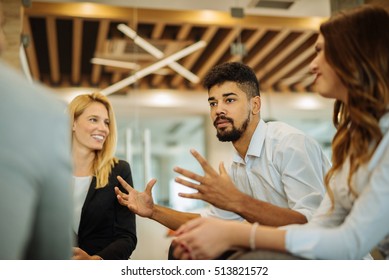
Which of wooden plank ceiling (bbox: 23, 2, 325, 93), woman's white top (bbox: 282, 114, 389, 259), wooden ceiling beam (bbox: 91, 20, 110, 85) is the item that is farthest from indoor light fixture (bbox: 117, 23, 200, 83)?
woman's white top (bbox: 282, 114, 389, 259)

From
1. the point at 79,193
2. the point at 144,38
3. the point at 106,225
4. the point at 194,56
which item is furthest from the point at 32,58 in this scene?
the point at 106,225

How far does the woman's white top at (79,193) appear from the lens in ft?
6.91

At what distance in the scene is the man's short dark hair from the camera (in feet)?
7.22

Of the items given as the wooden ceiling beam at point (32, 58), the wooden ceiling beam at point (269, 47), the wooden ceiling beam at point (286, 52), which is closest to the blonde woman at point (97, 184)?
the wooden ceiling beam at point (32, 58)

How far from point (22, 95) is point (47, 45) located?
14.2ft

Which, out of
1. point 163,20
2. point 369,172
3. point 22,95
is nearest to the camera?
point 22,95

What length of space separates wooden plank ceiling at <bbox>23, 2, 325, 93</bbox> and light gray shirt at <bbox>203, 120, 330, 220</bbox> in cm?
256

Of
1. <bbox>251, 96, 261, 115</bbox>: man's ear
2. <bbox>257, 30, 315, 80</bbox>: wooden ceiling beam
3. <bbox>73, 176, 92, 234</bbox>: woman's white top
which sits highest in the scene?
<bbox>257, 30, 315, 80</bbox>: wooden ceiling beam

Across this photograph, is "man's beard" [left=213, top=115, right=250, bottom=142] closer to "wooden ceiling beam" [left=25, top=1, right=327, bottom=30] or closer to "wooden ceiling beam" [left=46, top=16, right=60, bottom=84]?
"wooden ceiling beam" [left=25, top=1, right=327, bottom=30]

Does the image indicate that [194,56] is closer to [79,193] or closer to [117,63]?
[117,63]

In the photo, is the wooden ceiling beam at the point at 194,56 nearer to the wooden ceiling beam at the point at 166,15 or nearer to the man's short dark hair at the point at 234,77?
the wooden ceiling beam at the point at 166,15
